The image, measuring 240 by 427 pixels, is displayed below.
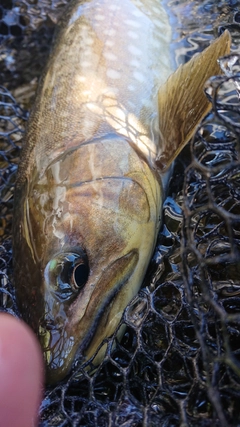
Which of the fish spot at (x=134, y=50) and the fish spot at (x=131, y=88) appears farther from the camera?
the fish spot at (x=134, y=50)

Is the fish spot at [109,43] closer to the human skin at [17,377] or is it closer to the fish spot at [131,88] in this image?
the fish spot at [131,88]

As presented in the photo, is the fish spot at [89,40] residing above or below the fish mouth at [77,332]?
above

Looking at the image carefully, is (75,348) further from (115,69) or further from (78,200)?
(115,69)

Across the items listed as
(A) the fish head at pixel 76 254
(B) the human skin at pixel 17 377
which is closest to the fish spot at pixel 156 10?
(A) the fish head at pixel 76 254

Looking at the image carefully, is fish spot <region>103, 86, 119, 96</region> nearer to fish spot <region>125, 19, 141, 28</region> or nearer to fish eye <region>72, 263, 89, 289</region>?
fish spot <region>125, 19, 141, 28</region>

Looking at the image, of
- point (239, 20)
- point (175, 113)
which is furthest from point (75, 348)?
A: point (239, 20)

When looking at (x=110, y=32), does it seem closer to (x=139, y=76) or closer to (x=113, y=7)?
(x=113, y=7)
